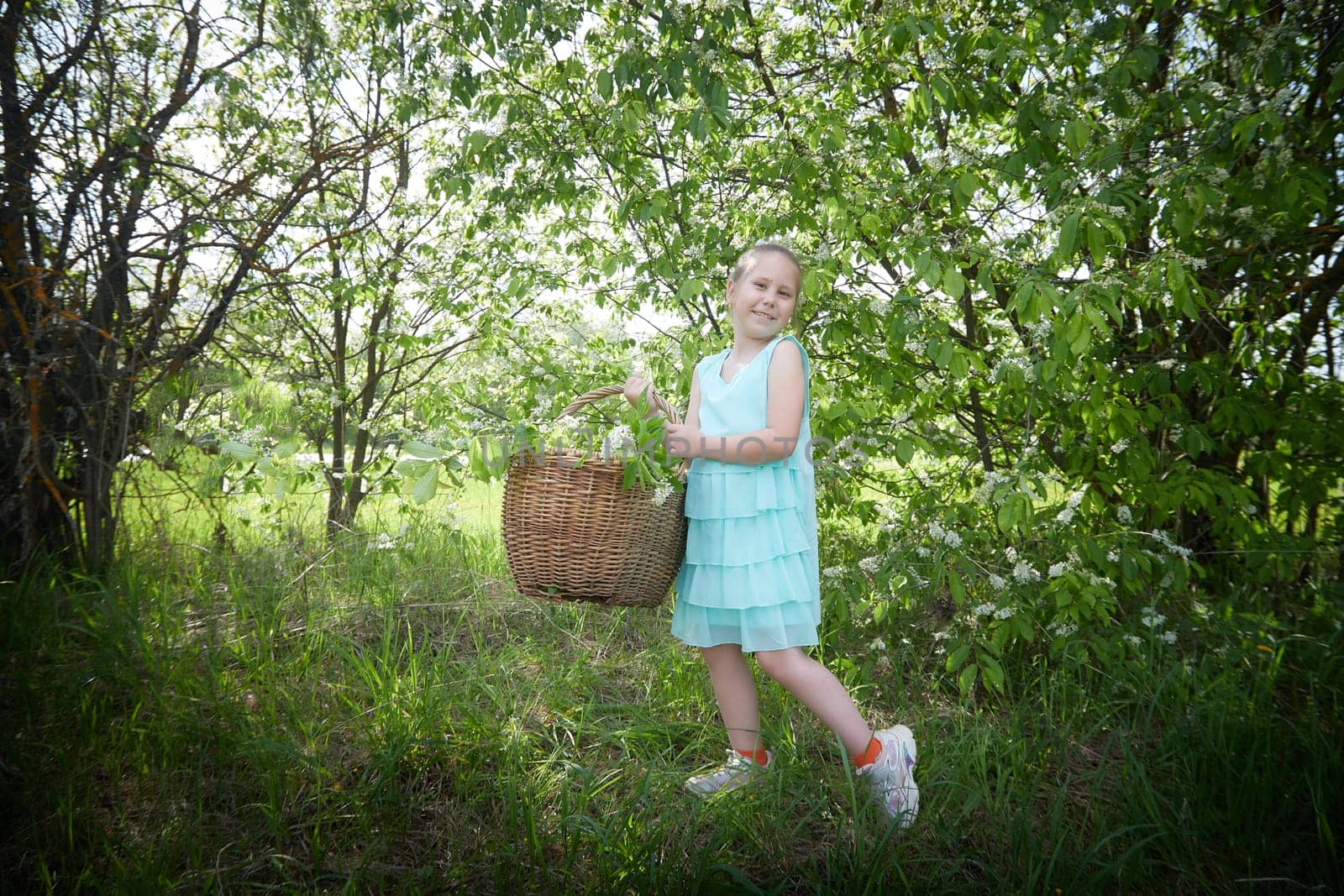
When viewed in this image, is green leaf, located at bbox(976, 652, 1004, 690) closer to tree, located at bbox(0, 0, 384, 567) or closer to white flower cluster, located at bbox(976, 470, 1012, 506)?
white flower cluster, located at bbox(976, 470, 1012, 506)

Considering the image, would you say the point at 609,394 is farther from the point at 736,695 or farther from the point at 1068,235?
the point at 1068,235

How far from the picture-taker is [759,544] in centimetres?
192

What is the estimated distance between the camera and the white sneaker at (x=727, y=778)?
1.94 metres

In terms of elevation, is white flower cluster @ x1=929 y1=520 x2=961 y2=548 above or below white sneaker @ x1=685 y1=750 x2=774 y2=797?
above

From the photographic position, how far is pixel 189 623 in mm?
2588

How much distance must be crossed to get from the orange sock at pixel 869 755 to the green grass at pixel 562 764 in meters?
0.08

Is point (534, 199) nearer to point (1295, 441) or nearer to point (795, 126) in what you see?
point (795, 126)

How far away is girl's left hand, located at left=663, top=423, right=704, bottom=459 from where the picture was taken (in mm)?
1848

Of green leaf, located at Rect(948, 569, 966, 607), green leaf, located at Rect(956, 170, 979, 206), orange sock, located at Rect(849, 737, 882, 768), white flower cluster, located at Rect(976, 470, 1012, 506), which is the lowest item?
orange sock, located at Rect(849, 737, 882, 768)

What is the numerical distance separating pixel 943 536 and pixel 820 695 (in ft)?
2.41

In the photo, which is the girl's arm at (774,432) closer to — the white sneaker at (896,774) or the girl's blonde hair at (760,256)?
the girl's blonde hair at (760,256)

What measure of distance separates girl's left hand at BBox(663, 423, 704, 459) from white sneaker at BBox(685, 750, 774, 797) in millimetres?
843

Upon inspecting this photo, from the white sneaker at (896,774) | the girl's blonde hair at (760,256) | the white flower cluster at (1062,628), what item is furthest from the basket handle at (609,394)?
the white flower cluster at (1062,628)

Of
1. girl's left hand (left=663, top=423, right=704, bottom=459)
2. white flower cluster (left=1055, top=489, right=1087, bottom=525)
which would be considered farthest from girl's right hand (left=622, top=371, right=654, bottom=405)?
white flower cluster (left=1055, top=489, right=1087, bottom=525)
